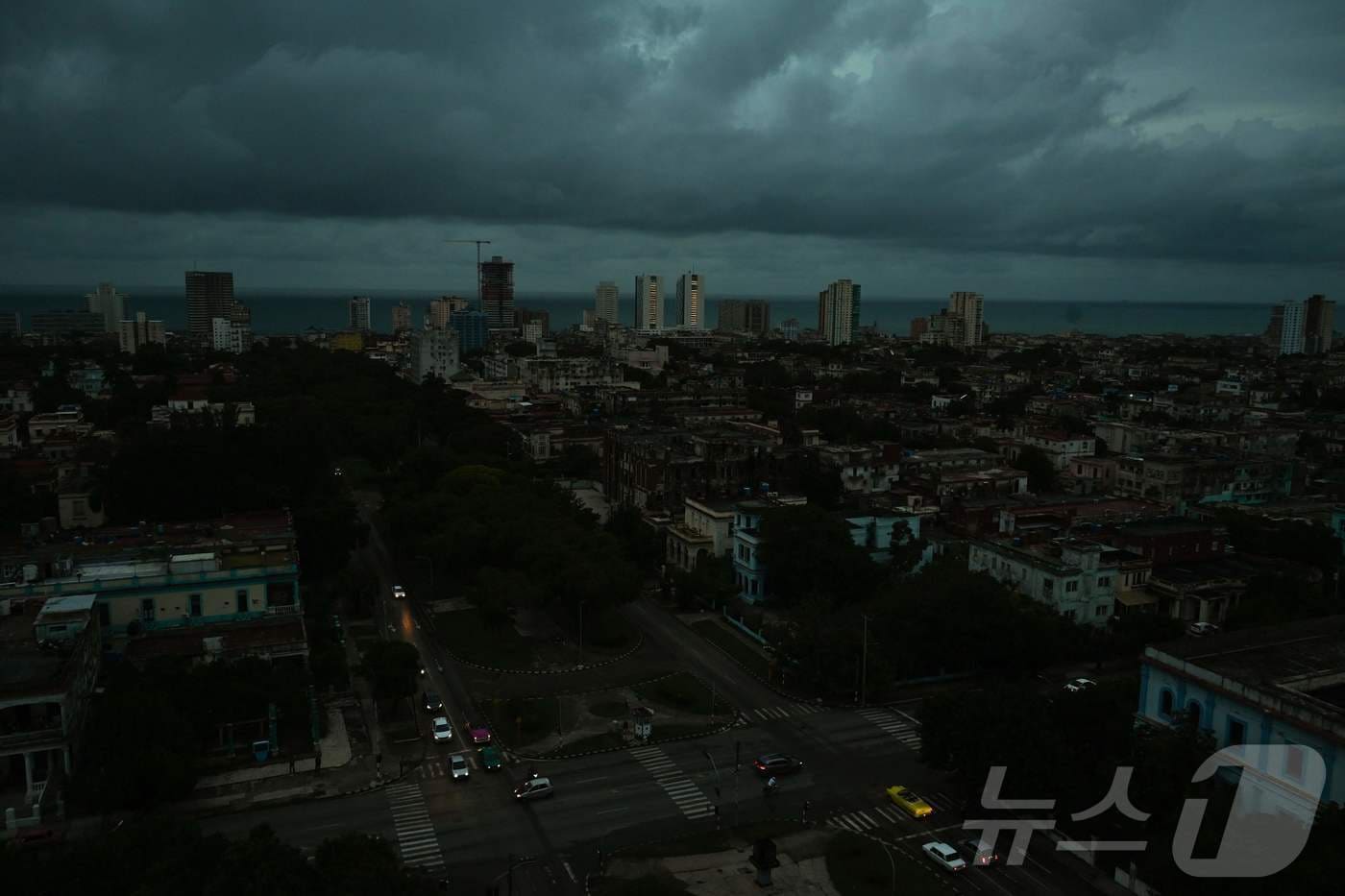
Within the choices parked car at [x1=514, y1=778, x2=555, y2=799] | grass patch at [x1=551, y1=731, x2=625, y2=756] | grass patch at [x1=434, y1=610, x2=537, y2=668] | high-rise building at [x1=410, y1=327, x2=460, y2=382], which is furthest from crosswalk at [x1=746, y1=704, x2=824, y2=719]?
high-rise building at [x1=410, y1=327, x2=460, y2=382]

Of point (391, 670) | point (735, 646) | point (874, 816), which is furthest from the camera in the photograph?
point (735, 646)

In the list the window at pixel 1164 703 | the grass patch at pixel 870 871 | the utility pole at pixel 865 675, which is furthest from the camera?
the utility pole at pixel 865 675

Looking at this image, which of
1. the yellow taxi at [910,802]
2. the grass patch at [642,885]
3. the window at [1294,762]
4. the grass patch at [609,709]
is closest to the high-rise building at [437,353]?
the grass patch at [609,709]

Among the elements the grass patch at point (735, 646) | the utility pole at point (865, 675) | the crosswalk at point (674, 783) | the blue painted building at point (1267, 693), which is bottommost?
the crosswalk at point (674, 783)

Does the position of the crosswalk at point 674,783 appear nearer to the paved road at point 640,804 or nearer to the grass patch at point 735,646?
the paved road at point 640,804

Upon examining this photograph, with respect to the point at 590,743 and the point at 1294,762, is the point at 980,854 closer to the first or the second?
the point at 1294,762

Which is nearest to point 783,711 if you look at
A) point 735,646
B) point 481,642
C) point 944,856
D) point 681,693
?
point 681,693

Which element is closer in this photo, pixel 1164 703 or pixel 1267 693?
pixel 1267 693
